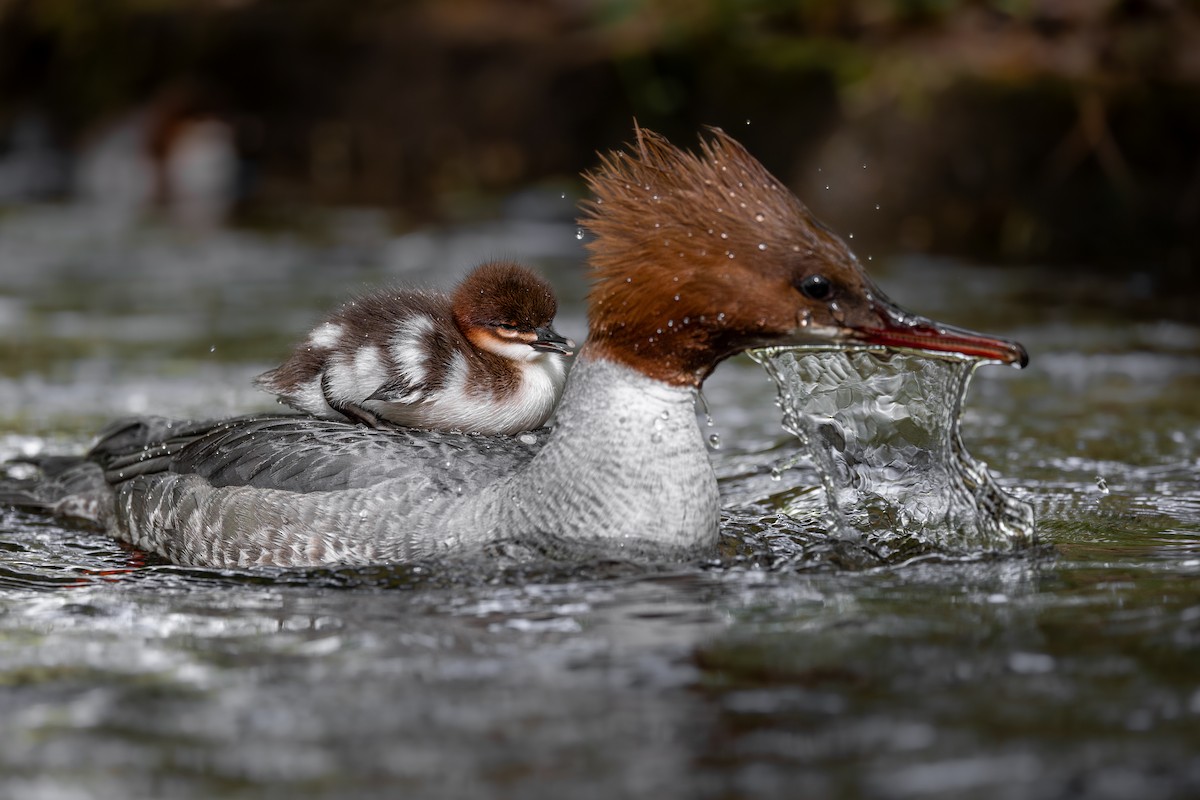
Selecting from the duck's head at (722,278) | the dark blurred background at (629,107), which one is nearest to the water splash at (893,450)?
the duck's head at (722,278)

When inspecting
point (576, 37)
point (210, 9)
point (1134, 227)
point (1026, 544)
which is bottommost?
point (1026, 544)

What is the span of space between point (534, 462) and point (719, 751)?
153 cm

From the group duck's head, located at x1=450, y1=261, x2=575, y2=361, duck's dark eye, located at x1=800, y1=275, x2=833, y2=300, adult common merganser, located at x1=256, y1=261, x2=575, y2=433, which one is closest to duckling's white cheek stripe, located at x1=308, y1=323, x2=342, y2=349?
adult common merganser, located at x1=256, y1=261, x2=575, y2=433

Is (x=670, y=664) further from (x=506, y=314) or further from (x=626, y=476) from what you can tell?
(x=506, y=314)

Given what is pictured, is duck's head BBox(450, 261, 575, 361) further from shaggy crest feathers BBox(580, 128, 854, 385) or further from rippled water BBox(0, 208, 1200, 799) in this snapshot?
rippled water BBox(0, 208, 1200, 799)

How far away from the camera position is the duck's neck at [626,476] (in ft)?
14.1

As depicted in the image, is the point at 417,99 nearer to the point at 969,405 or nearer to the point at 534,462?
the point at 969,405

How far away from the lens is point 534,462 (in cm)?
447

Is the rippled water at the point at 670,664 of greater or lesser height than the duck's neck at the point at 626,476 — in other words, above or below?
below

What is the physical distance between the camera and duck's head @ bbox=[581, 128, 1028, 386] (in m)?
4.19

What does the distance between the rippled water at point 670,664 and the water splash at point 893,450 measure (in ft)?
0.46

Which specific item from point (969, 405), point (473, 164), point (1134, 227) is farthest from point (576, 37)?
point (969, 405)

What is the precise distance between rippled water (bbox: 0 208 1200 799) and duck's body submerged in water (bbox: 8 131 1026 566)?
123 millimetres

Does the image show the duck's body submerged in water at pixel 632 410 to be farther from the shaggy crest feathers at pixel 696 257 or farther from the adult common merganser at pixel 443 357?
the adult common merganser at pixel 443 357
